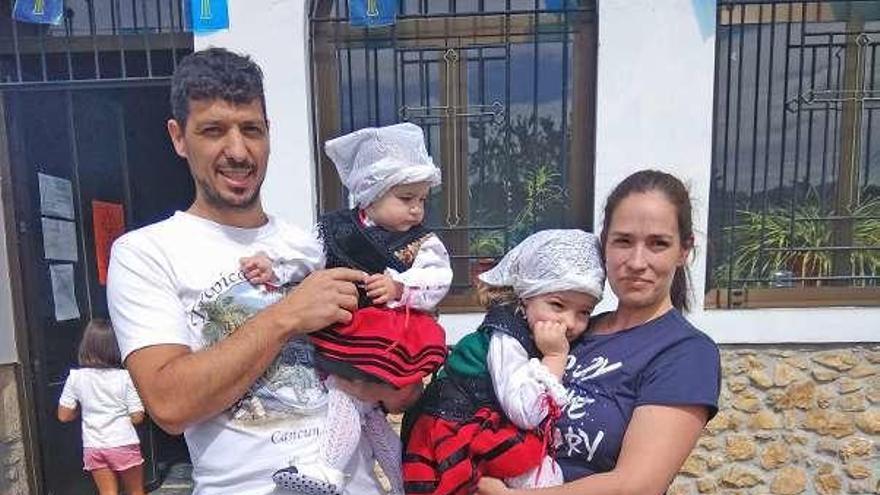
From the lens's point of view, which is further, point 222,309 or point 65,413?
point 65,413

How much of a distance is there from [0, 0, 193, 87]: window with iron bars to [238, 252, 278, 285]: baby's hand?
8.76 ft

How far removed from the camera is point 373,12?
3.46 m

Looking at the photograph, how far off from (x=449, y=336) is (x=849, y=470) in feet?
8.43

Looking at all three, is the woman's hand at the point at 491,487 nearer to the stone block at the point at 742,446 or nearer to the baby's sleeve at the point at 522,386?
the baby's sleeve at the point at 522,386

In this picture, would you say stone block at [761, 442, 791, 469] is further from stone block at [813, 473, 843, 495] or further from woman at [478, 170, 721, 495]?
woman at [478, 170, 721, 495]

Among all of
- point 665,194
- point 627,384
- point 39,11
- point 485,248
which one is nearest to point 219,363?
point 627,384

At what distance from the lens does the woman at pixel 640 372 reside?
1.30m

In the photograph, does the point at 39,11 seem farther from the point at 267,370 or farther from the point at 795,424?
the point at 795,424

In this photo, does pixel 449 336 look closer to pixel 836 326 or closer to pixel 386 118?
pixel 386 118

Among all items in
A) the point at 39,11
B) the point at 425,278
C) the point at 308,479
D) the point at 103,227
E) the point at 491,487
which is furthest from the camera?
the point at 103,227

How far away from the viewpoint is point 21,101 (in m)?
3.74

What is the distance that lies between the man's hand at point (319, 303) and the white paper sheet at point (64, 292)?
A: 11.3 feet

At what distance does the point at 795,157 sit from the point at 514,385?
3.06 meters

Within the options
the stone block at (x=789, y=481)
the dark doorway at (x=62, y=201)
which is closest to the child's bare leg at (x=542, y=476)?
the stone block at (x=789, y=481)
